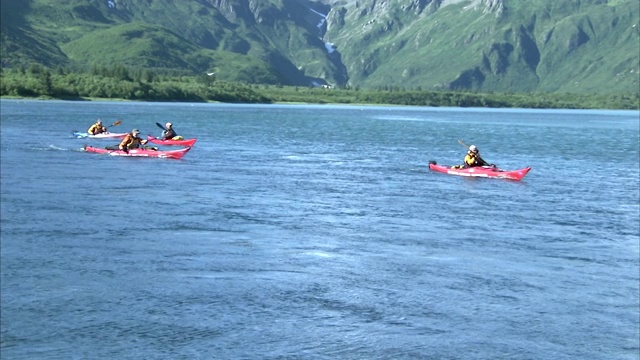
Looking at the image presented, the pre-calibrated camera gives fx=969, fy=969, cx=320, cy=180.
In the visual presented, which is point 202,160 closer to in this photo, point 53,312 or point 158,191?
point 158,191

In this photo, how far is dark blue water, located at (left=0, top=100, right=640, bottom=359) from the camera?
88.0 feet

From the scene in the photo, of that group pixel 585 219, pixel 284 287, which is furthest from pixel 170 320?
pixel 585 219

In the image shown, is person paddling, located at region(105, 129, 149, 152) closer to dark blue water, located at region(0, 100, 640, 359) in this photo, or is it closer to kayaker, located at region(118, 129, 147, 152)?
kayaker, located at region(118, 129, 147, 152)

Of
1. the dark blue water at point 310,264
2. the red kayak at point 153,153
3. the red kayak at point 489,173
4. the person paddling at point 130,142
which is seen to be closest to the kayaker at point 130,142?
the person paddling at point 130,142

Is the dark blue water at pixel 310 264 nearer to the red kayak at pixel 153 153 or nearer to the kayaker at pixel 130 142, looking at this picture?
the red kayak at pixel 153 153

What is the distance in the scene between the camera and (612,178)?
2972 inches

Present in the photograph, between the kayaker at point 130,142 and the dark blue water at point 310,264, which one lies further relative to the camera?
the kayaker at point 130,142

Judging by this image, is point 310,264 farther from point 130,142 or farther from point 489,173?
point 130,142

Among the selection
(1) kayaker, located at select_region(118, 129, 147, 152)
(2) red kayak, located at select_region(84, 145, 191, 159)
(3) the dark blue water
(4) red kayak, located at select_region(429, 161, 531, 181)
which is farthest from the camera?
(1) kayaker, located at select_region(118, 129, 147, 152)

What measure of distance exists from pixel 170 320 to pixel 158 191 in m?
30.0

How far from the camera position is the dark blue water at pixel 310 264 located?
88.0ft

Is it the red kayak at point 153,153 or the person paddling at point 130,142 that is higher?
the person paddling at point 130,142

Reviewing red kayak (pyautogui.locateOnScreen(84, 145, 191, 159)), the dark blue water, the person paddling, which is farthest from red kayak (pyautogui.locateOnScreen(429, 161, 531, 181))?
the person paddling

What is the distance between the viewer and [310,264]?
119 feet
